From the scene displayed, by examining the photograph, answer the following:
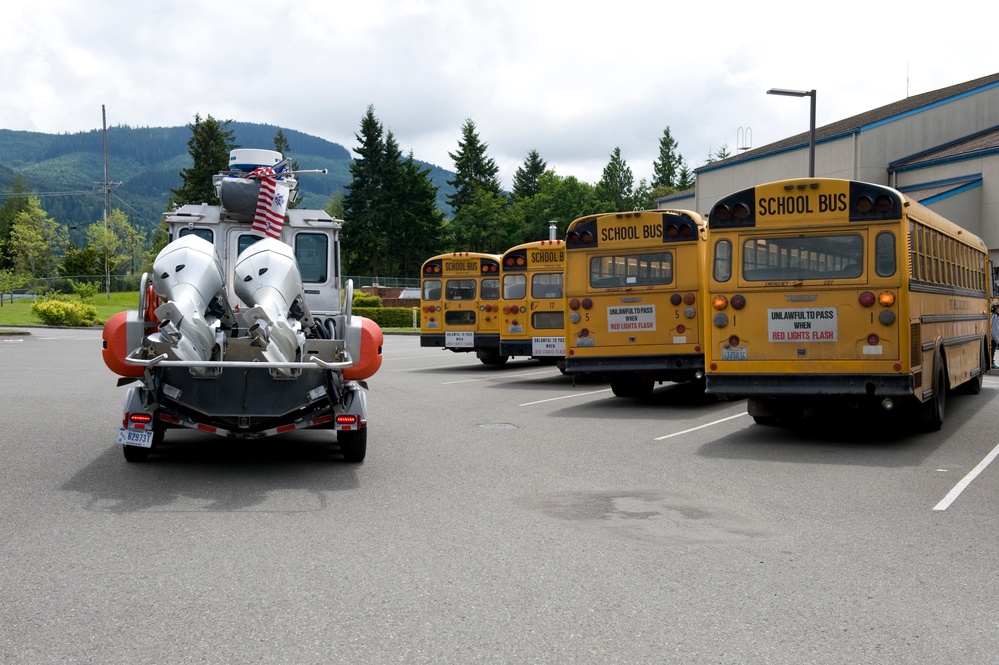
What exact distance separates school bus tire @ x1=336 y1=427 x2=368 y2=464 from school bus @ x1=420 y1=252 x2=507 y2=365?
1558cm

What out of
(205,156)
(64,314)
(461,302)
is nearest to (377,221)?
(205,156)

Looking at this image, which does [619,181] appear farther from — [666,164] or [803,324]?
[803,324]

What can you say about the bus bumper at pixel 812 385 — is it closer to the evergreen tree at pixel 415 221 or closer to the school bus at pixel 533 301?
the school bus at pixel 533 301

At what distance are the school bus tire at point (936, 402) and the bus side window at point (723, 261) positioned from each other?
2.85 m

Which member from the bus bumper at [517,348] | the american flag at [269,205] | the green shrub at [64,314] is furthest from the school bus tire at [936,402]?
the green shrub at [64,314]

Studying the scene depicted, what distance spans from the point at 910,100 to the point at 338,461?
55054 mm

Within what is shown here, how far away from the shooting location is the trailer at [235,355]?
371 inches

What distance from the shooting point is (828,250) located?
12289mm

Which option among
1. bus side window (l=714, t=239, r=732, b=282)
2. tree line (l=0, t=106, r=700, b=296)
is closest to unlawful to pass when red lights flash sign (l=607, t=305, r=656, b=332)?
bus side window (l=714, t=239, r=732, b=282)

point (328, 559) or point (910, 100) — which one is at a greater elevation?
point (910, 100)

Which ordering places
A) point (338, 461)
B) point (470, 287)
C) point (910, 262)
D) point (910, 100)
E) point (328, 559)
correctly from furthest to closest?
point (910, 100) → point (470, 287) → point (910, 262) → point (338, 461) → point (328, 559)

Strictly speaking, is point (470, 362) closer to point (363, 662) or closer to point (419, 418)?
point (419, 418)

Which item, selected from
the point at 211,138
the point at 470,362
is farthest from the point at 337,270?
the point at 211,138

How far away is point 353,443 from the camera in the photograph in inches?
415
